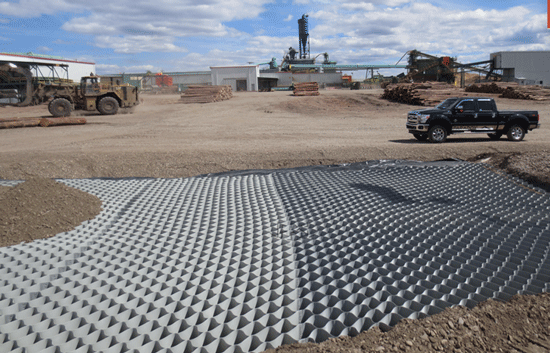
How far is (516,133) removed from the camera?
14648mm

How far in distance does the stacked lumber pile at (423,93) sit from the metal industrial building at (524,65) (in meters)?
21.7

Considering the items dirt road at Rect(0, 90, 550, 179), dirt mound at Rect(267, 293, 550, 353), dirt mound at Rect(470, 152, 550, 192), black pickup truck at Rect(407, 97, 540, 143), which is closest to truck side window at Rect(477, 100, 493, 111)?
black pickup truck at Rect(407, 97, 540, 143)

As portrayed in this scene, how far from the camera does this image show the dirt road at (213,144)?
38.1 ft

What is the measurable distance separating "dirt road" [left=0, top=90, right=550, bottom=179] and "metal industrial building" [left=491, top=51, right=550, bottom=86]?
25141 millimetres

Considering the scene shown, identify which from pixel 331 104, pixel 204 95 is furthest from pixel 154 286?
pixel 204 95

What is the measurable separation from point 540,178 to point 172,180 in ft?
25.3

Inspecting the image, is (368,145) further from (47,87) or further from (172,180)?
(47,87)

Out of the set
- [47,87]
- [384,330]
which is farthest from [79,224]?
[47,87]

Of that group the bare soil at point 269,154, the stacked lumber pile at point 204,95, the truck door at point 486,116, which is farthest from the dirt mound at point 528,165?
the stacked lumber pile at point 204,95

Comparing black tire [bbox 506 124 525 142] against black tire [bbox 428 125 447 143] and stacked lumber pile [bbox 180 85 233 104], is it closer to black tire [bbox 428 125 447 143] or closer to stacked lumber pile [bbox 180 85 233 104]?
black tire [bbox 428 125 447 143]

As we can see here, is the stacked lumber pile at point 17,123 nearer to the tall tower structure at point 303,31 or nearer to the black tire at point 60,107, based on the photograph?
the black tire at point 60,107

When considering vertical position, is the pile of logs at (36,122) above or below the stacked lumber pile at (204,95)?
below

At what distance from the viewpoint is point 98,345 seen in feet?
9.93

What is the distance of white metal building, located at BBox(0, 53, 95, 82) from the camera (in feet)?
129
